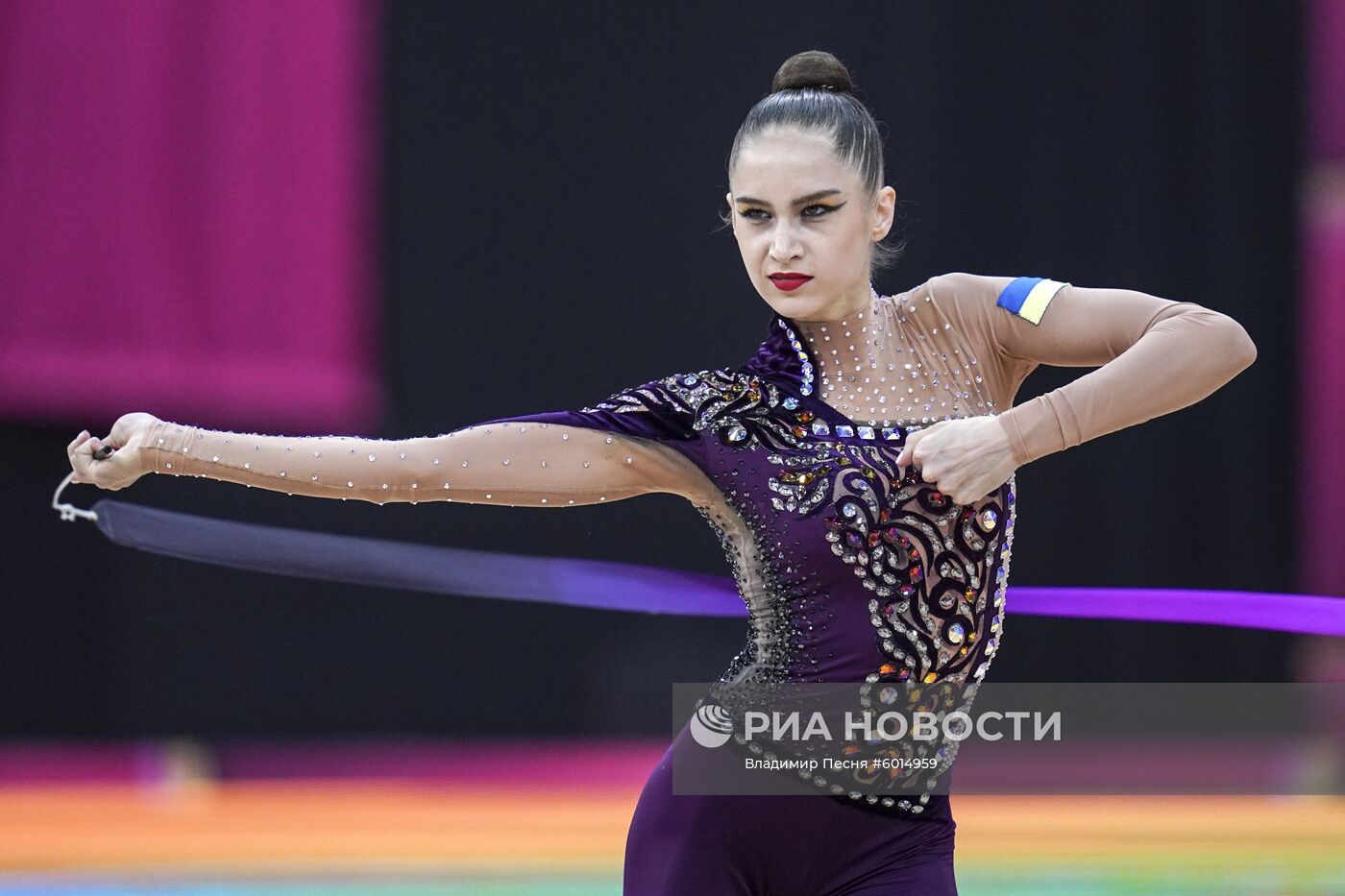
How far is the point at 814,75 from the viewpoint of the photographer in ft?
6.79

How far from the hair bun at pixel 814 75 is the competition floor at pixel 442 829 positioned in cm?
228

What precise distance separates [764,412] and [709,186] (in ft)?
13.2

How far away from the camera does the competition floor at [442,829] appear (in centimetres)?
382

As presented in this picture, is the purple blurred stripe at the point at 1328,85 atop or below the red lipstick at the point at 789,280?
atop

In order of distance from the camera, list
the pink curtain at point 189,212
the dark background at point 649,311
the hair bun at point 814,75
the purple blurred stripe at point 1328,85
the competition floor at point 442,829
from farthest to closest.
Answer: the purple blurred stripe at point 1328,85 < the dark background at point 649,311 < the pink curtain at point 189,212 < the competition floor at point 442,829 < the hair bun at point 814,75

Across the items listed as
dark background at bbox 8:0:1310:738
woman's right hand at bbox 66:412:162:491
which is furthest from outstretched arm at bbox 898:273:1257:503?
dark background at bbox 8:0:1310:738

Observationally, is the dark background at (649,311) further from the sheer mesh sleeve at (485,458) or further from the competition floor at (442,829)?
the sheer mesh sleeve at (485,458)

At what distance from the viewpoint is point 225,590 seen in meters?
5.54

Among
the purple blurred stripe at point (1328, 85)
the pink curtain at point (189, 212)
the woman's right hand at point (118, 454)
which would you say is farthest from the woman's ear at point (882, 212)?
the purple blurred stripe at point (1328, 85)

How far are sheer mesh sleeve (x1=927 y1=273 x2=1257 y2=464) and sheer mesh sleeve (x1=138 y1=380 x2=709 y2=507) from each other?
446 millimetres

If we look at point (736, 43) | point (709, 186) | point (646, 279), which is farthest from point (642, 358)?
point (736, 43)

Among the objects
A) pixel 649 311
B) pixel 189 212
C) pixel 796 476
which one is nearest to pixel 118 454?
pixel 796 476

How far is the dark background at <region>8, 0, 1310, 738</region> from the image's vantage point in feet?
18.1

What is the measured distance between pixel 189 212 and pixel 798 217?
4076 millimetres
